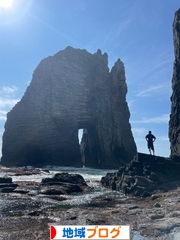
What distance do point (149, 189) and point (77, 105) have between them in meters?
59.8

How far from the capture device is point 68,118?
7931 cm

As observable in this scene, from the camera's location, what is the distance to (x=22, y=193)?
2275cm

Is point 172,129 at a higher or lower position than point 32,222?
higher

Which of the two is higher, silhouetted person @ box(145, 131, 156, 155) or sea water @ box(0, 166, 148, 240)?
silhouetted person @ box(145, 131, 156, 155)

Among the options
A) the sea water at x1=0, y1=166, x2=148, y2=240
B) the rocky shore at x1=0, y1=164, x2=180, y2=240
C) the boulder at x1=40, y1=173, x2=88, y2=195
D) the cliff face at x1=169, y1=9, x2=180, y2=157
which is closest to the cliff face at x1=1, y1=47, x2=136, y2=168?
the sea water at x1=0, y1=166, x2=148, y2=240

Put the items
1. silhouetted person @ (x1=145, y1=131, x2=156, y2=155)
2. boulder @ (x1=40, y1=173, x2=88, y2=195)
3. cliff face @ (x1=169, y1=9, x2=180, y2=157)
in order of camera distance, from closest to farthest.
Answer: boulder @ (x1=40, y1=173, x2=88, y2=195) → silhouetted person @ (x1=145, y1=131, x2=156, y2=155) → cliff face @ (x1=169, y1=9, x2=180, y2=157)

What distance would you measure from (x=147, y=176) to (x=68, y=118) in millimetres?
56318

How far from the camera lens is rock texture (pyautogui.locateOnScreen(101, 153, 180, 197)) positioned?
2273 centimetres

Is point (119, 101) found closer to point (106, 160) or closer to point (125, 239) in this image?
point (106, 160)

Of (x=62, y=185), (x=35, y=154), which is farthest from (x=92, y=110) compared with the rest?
(x=62, y=185)

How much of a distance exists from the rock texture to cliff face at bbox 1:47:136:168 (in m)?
48.7

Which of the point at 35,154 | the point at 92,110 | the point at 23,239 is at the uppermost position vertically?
the point at 92,110

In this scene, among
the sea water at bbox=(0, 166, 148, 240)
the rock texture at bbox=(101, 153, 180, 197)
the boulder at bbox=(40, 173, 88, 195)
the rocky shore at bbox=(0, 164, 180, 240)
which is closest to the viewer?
the rocky shore at bbox=(0, 164, 180, 240)

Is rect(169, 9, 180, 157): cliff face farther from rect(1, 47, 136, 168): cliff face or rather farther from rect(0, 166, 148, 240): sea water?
rect(1, 47, 136, 168): cliff face
